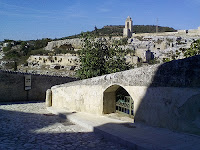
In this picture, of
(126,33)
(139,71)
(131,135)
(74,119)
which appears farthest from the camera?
(126,33)

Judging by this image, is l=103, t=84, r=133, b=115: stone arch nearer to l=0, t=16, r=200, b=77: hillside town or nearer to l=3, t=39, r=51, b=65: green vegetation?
l=0, t=16, r=200, b=77: hillside town

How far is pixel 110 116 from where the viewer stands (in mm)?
7684

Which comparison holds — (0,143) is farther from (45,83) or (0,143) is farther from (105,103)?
(45,83)

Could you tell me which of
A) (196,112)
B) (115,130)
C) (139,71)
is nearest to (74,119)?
(115,130)

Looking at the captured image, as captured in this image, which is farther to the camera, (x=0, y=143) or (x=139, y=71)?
(x=139, y=71)

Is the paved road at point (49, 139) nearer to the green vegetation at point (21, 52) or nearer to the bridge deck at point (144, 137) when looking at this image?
the bridge deck at point (144, 137)

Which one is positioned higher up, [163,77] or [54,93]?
[163,77]

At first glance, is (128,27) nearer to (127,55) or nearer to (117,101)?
(127,55)

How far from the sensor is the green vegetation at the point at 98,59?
44.8 ft

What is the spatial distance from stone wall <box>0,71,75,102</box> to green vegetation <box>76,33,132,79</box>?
4054mm

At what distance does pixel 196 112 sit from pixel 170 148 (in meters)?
1.21

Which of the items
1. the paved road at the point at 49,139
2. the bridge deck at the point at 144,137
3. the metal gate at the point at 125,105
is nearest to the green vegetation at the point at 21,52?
the metal gate at the point at 125,105

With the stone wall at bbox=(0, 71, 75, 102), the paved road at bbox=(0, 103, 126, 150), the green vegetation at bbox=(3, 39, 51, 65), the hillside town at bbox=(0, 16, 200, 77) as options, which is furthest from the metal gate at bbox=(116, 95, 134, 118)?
the green vegetation at bbox=(3, 39, 51, 65)

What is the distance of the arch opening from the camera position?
757cm
